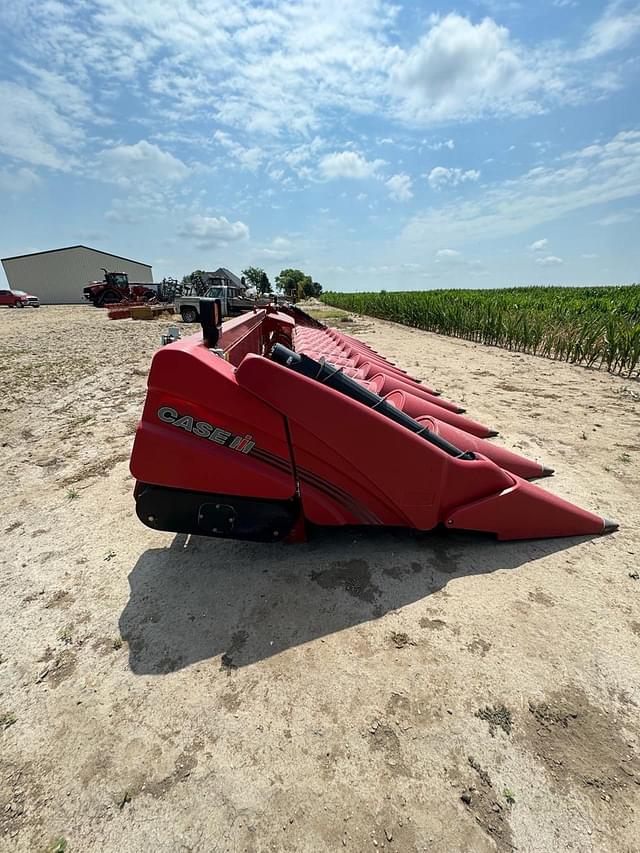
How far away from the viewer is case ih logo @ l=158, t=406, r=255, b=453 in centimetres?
202

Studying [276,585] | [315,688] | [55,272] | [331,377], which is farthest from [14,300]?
[315,688]

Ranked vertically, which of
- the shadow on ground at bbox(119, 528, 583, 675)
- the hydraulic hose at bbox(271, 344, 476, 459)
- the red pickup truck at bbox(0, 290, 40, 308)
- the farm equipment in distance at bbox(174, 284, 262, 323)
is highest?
the hydraulic hose at bbox(271, 344, 476, 459)

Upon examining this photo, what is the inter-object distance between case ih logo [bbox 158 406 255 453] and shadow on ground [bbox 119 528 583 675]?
734 mm

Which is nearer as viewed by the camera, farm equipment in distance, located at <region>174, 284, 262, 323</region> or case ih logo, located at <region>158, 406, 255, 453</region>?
case ih logo, located at <region>158, 406, 255, 453</region>

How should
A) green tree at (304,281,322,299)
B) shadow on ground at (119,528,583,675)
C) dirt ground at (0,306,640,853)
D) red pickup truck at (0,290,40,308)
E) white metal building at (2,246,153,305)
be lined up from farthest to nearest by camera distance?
1. green tree at (304,281,322,299)
2. white metal building at (2,246,153,305)
3. red pickup truck at (0,290,40,308)
4. shadow on ground at (119,528,583,675)
5. dirt ground at (0,306,640,853)

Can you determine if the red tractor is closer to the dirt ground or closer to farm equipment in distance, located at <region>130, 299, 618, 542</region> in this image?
the dirt ground

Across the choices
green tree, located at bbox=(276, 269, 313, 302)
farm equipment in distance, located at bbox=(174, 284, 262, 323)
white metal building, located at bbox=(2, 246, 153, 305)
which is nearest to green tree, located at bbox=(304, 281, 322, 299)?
green tree, located at bbox=(276, 269, 313, 302)

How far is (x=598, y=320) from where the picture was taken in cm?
859

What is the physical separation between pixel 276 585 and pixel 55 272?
Answer: 47.8 metres

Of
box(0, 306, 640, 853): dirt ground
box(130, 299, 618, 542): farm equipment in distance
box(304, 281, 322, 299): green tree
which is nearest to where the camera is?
box(0, 306, 640, 853): dirt ground

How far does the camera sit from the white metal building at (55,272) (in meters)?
39.0

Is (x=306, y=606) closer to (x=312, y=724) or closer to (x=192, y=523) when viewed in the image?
(x=312, y=724)

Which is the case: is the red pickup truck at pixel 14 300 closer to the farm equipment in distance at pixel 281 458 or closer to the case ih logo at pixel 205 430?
the farm equipment in distance at pixel 281 458

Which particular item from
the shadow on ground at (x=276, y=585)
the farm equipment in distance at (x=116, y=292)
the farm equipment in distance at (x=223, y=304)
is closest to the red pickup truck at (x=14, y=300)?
the farm equipment in distance at (x=116, y=292)
